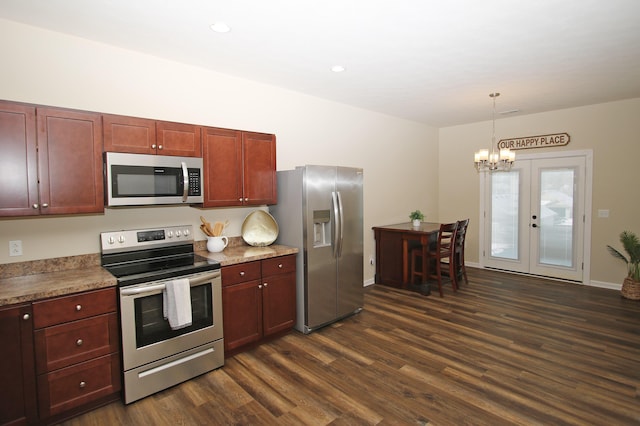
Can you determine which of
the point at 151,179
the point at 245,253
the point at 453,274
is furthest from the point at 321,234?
the point at 453,274

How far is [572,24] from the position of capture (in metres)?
2.55

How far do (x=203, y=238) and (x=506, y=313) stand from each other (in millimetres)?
3651

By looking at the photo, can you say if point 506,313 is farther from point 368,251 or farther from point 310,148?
point 310,148

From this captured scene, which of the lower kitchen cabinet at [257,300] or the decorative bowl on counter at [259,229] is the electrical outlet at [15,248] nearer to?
the lower kitchen cabinet at [257,300]

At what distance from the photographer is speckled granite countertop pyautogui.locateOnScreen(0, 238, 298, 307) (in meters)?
2.10

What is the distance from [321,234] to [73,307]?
89.1 inches

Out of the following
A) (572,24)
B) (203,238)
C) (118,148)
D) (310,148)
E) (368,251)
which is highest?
(572,24)

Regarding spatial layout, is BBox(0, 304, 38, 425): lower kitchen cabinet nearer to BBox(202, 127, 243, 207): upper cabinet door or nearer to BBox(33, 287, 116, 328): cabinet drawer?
BBox(33, 287, 116, 328): cabinet drawer

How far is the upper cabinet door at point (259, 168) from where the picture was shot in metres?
3.36

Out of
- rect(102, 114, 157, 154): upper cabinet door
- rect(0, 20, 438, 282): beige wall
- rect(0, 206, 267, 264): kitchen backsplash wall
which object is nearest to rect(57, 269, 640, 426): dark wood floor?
rect(0, 206, 267, 264): kitchen backsplash wall

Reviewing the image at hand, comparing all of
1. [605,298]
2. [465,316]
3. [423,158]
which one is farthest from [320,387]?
[423,158]

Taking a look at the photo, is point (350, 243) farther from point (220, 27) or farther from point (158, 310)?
point (220, 27)

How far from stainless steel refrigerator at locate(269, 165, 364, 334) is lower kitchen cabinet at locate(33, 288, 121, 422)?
1732mm

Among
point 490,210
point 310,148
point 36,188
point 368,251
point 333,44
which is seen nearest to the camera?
point 36,188
